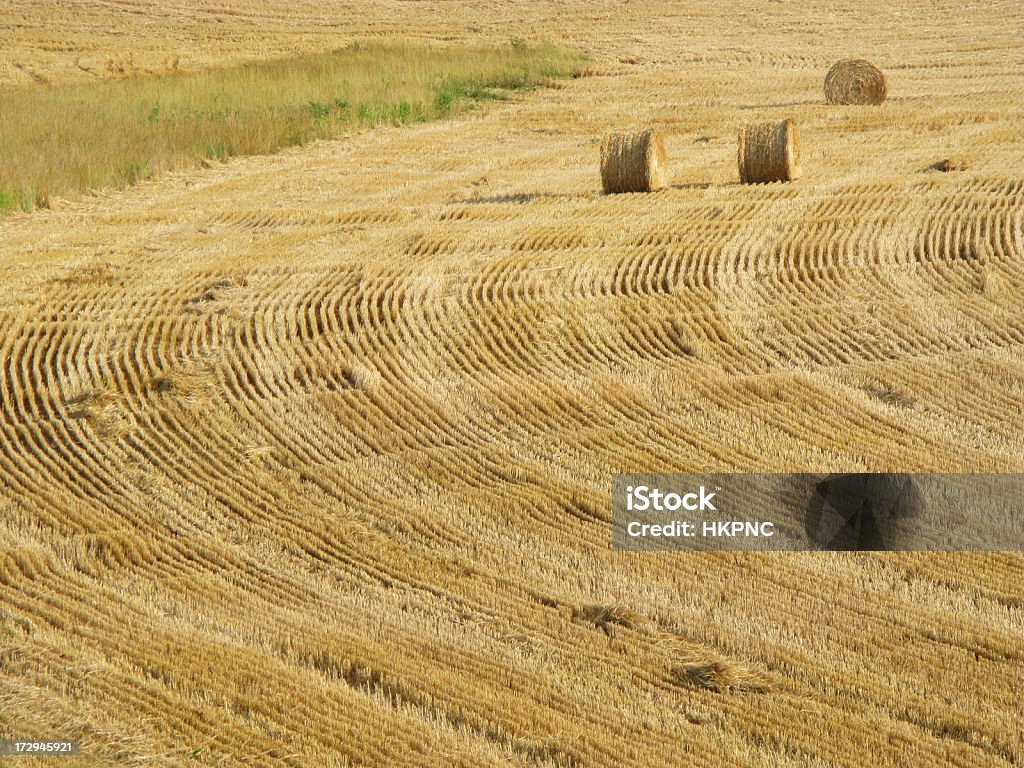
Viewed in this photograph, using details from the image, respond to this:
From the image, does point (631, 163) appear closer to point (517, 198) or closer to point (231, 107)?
point (517, 198)

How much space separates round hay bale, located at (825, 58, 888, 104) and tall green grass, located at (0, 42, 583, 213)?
5.61m

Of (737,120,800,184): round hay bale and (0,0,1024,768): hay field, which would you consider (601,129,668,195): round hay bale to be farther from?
(737,120,800,184): round hay bale

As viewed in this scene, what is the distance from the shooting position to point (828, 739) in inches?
214

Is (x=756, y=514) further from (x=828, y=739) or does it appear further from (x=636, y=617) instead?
(x=828, y=739)

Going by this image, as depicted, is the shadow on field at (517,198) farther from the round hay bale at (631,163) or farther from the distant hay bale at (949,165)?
the distant hay bale at (949,165)

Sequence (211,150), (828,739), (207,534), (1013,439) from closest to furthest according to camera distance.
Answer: (828,739) → (207,534) → (1013,439) → (211,150)

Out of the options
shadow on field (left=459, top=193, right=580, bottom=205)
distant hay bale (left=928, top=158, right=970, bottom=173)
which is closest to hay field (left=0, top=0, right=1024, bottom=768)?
shadow on field (left=459, top=193, right=580, bottom=205)

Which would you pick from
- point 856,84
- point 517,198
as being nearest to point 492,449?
point 517,198

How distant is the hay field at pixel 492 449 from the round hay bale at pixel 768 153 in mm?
269

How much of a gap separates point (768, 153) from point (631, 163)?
1393 millimetres

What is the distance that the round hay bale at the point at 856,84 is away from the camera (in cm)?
2059

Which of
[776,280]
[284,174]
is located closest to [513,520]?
[776,280]

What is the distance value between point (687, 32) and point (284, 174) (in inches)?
656

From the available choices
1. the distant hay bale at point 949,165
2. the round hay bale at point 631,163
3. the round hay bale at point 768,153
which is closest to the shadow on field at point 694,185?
the round hay bale at point 631,163
